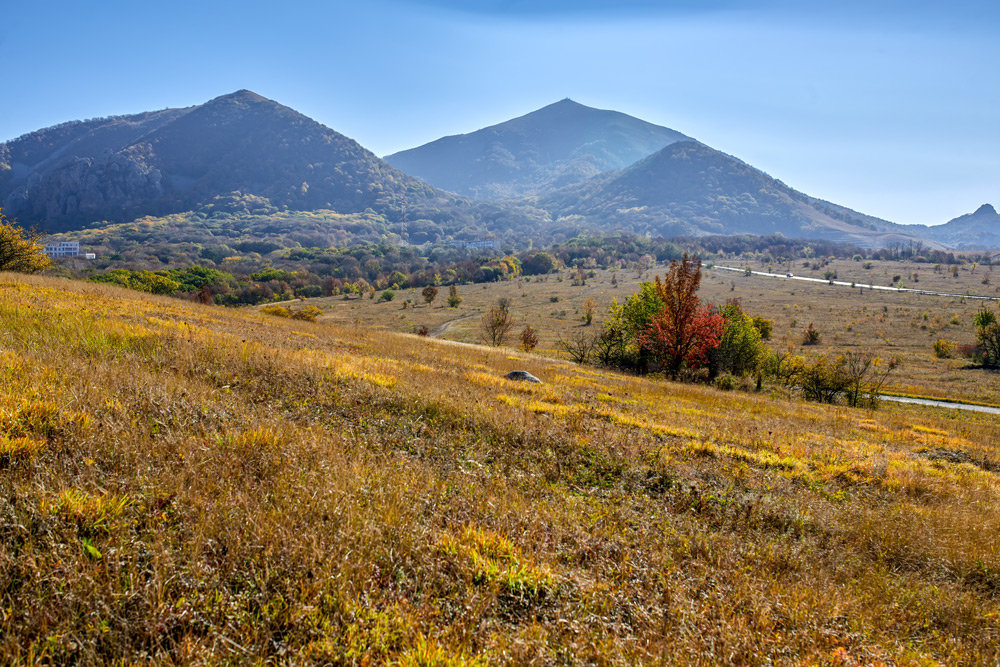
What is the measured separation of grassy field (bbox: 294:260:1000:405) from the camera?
5253 cm

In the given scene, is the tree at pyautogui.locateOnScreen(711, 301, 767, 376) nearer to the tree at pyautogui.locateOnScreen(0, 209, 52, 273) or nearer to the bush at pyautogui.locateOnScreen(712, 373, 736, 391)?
the bush at pyautogui.locateOnScreen(712, 373, 736, 391)

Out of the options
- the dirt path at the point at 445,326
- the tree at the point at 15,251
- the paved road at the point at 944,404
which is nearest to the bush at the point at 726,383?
the paved road at the point at 944,404

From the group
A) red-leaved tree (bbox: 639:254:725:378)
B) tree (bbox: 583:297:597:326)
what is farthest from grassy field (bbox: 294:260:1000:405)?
red-leaved tree (bbox: 639:254:725:378)

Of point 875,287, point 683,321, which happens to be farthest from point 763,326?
point 875,287

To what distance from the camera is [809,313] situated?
99.9m

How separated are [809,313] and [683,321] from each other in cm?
9113

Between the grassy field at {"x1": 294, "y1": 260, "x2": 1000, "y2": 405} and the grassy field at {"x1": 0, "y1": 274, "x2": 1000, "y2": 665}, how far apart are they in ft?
119

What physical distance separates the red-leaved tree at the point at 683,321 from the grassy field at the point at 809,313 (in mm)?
10350

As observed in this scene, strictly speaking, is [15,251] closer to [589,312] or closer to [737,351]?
[737,351]

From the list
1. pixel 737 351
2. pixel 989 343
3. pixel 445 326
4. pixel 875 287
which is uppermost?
pixel 875 287

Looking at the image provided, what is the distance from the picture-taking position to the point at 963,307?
9694 centimetres

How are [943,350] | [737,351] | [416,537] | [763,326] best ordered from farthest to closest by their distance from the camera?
[763,326] → [943,350] → [737,351] → [416,537]

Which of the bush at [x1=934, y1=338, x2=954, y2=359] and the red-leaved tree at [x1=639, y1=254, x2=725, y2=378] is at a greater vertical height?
the red-leaved tree at [x1=639, y1=254, x2=725, y2=378]

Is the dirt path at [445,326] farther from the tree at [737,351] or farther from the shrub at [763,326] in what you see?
the shrub at [763,326]
